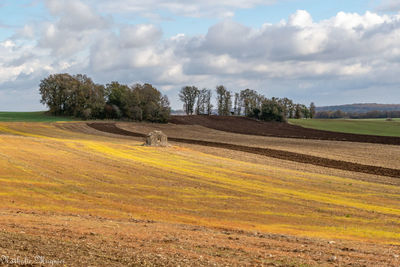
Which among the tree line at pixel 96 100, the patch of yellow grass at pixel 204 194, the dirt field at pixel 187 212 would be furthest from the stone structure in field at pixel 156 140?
the tree line at pixel 96 100

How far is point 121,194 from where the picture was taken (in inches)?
963

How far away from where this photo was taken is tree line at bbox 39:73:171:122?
364ft

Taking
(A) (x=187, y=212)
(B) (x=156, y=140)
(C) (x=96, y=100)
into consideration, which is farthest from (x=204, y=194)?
(C) (x=96, y=100)

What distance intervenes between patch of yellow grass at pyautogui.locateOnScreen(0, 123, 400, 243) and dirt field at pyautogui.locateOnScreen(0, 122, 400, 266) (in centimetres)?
6

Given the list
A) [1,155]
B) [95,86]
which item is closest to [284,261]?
[1,155]

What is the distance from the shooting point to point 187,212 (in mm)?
21109

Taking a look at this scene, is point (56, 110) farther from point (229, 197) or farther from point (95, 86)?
point (229, 197)

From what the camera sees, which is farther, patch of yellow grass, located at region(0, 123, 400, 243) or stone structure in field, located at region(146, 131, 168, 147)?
stone structure in field, located at region(146, 131, 168, 147)

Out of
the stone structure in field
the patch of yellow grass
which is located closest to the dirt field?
the patch of yellow grass

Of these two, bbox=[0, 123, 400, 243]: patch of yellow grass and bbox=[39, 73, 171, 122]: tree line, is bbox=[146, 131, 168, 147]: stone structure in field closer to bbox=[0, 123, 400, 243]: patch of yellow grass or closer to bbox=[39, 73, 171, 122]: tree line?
bbox=[0, 123, 400, 243]: patch of yellow grass

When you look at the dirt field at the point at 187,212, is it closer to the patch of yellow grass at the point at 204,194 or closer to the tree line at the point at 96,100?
the patch of yellow grass at the point at 204,194

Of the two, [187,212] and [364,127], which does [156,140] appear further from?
[364,127]

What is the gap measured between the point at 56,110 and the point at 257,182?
97499 mm

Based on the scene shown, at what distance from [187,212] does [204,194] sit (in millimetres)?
4473
